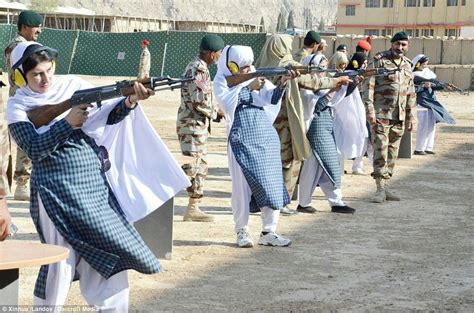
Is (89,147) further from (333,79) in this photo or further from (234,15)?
(234,15)

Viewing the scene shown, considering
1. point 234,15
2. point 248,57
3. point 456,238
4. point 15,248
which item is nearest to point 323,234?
point 456,238

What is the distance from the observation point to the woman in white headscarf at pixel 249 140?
313 inches

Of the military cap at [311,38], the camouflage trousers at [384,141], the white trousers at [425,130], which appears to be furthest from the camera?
the white trousers at [425,130]

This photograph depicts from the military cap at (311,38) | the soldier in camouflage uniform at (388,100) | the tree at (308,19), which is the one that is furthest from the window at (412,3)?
the military cap at (311,38)

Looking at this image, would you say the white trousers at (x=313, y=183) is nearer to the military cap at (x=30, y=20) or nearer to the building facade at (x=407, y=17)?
the military cap at (x=30, y=20)

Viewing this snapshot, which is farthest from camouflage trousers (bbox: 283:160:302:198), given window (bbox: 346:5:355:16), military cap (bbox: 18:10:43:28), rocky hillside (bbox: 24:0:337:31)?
rocky hillside (bbox: 24:0:337:31)

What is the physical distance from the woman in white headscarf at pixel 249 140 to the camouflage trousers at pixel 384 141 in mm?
2761

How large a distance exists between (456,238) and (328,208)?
1.85m

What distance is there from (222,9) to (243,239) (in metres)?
116

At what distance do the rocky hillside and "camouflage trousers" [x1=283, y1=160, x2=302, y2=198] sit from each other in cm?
9849

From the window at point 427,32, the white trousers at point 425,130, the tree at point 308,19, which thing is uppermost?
the white trousers at point 425,130

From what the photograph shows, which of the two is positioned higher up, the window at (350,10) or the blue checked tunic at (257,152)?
the blue checked tunic at (257,152)

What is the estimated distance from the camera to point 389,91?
34.9ft

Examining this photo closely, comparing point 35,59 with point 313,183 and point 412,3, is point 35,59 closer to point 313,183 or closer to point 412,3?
point 313,183
